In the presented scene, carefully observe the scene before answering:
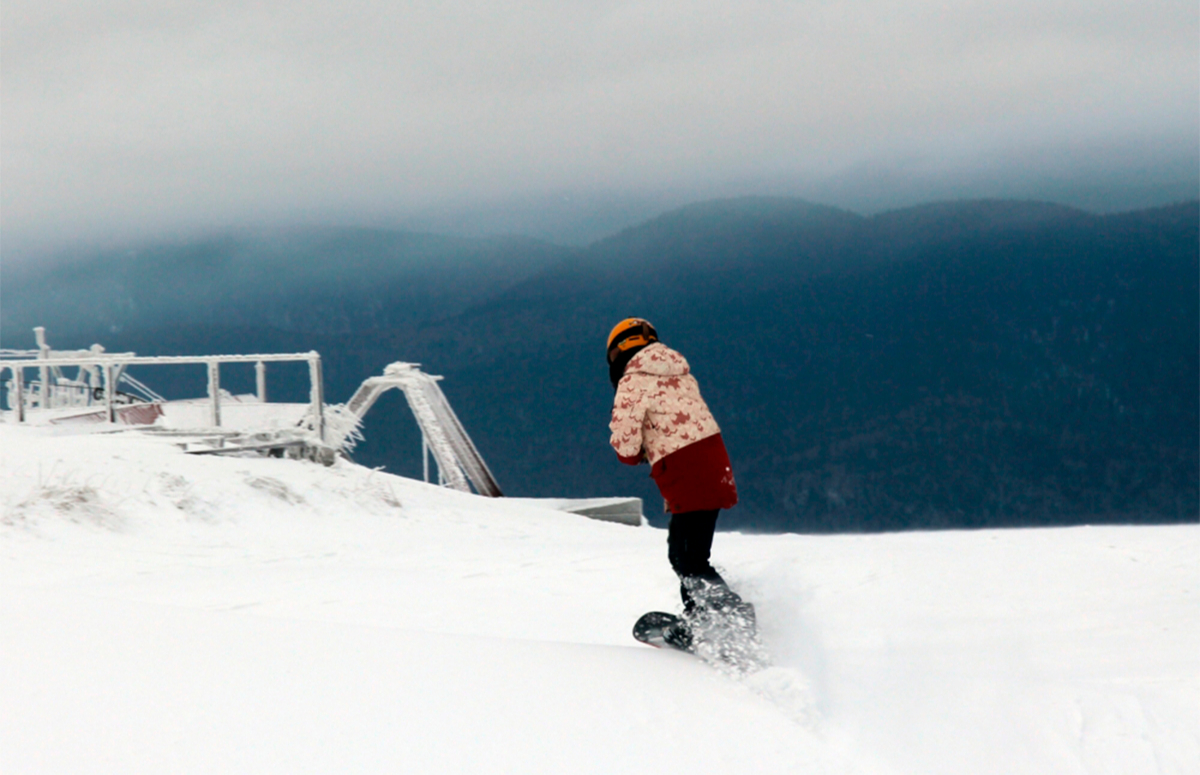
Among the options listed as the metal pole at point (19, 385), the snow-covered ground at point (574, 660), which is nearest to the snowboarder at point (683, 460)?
the snow-covered ground at point (574, 660)

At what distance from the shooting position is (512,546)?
345 inches

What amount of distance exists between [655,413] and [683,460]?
22 centimetres

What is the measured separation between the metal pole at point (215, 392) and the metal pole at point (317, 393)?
1065 millimetres

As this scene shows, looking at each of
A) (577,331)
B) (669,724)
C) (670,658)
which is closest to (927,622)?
(670,658)

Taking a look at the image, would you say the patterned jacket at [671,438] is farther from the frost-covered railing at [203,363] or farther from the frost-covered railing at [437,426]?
the frost-covered railing at [437,426]

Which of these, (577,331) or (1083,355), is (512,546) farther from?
(577,331)

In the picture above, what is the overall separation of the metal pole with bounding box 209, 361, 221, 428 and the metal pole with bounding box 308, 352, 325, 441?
3.49 ft

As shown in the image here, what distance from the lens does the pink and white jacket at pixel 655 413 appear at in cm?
384

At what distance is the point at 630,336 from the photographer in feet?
13.5

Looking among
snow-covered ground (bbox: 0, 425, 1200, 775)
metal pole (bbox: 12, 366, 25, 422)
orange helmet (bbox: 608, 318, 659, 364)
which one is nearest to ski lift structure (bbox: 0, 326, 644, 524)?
metal pole (bbox: 12, 366, 25, 422)

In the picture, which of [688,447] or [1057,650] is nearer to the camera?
[688,447]

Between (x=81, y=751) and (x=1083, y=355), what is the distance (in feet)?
561

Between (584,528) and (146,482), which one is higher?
(146,482)

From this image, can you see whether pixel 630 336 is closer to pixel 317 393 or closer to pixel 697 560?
pixel 697 560
